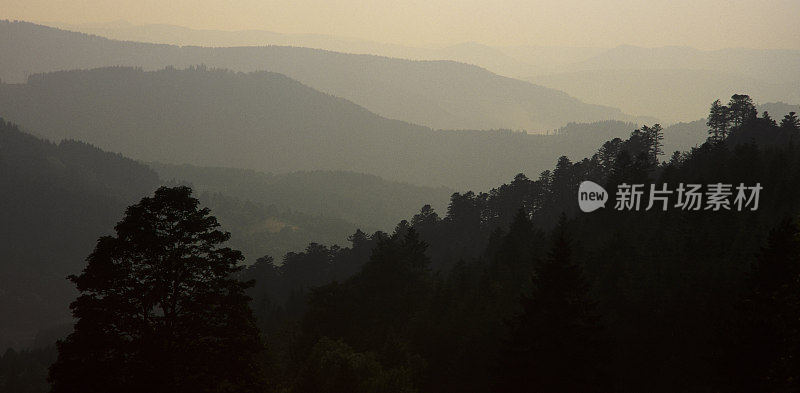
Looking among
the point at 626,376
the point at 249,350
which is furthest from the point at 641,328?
the point at 249,350

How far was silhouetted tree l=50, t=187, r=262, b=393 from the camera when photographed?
1911 centimetres

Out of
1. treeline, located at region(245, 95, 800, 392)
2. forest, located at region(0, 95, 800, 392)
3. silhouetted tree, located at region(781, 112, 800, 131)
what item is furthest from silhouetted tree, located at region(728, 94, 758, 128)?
treeline, located at region(245, 95, 800, 392)

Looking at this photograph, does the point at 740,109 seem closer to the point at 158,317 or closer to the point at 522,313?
the point at 522,313

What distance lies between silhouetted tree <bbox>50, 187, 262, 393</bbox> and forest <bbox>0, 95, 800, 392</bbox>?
6 cm

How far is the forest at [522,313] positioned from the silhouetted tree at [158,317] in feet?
0.20

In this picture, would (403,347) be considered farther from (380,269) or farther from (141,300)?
(141,300)

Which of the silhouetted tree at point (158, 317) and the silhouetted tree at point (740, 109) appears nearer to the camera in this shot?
the silhouetted tree at point (158, 317)

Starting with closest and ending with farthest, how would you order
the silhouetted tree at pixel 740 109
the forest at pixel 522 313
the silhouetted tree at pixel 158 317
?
the silhouetted tree at pixel 158 317
the forest at pixel 522 313
the silhouetted tree at pixel 740 109

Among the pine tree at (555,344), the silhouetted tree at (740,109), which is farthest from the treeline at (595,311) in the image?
the silhouetted tree at (740,109)

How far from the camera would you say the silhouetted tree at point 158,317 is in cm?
1911

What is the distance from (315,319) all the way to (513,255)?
78.8ft

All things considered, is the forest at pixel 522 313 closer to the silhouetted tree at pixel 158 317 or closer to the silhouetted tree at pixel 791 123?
the silhouetted tree at pixel 158 317

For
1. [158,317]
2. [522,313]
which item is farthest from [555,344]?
[158,317]

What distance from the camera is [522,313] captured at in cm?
3600
